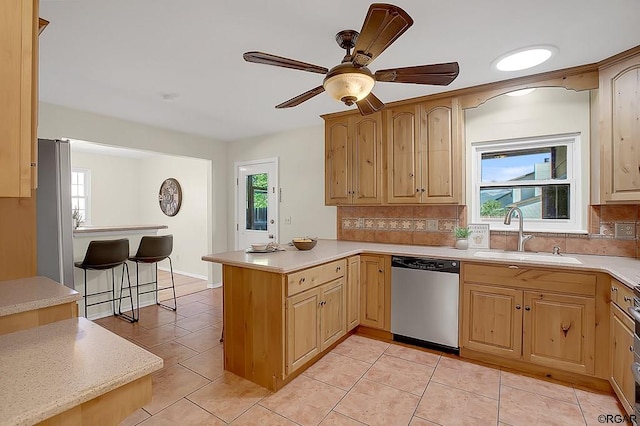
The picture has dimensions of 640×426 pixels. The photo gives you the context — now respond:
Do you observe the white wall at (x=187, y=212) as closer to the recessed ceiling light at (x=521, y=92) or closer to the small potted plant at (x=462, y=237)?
the small potted plant at (x=462, y=237)

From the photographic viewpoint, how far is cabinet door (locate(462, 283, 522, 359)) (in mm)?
2439

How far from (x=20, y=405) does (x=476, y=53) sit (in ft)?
9.47

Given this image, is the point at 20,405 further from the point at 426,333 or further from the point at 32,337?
the point at 426,333

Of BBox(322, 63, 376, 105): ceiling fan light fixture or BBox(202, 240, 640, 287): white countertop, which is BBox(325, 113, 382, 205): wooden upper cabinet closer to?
BBox(202, 240, 640, 287): white countertop

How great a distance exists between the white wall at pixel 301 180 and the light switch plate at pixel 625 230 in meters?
2.74

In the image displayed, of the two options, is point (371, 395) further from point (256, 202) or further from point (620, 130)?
point (256, 202)

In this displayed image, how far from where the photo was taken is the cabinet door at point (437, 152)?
3.02 m

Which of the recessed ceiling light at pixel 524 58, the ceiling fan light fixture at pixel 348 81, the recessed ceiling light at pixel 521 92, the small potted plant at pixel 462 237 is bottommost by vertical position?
the small potted plant at pixel 462 237

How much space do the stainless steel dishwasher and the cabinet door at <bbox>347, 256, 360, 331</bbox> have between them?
1.13ft

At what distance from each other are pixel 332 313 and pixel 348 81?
1886 mm

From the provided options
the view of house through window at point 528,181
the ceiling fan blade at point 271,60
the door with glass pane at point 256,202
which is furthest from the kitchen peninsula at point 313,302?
the door with glass pane at point 256,202

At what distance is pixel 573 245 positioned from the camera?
2.71 meters

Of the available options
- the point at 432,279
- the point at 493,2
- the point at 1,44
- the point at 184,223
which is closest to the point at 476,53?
the point at 493,2

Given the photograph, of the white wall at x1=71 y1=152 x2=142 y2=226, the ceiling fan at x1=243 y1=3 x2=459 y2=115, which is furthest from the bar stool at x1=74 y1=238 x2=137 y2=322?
the white wall at x1=71 y1=152 x2=142 y2=226
